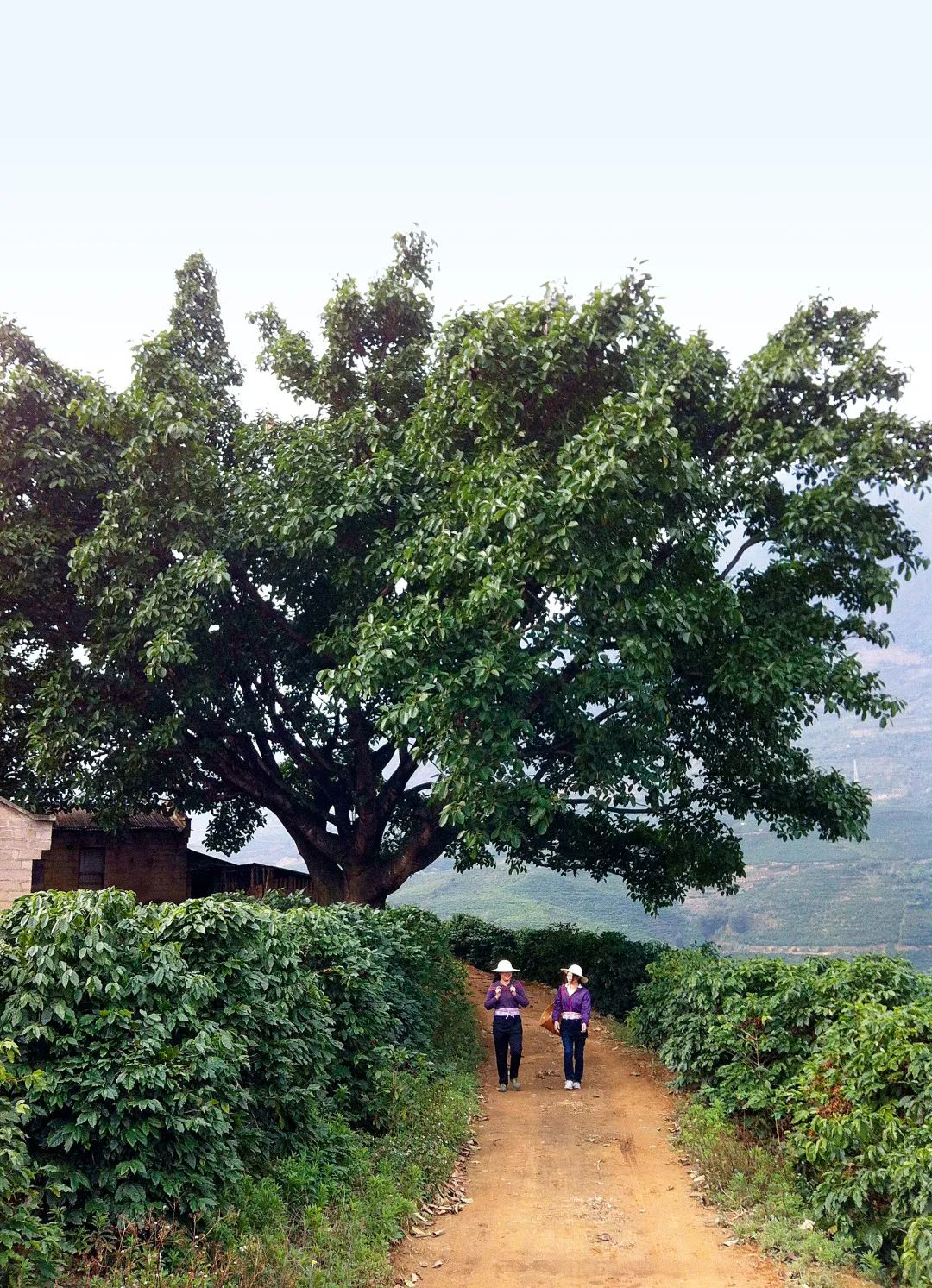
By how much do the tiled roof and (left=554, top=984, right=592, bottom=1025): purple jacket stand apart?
582 inches

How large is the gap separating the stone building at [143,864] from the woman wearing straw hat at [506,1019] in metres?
11.4

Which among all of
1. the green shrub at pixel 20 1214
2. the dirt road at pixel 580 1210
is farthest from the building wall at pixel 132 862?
the green shrub at pixel 20 1214

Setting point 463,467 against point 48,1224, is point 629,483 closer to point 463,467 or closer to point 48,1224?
point 463,467

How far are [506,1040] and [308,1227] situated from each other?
762cm

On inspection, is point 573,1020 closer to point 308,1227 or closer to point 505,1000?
point 505,1000

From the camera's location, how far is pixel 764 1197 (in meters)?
10.0

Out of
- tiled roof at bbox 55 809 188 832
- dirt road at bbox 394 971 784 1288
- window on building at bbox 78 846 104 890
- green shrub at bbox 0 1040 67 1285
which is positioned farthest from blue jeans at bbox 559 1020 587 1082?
window on building at bbox 78 846 104 890

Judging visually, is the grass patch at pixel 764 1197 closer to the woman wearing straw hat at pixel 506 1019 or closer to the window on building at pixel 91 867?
the woman wearing straw hat at pixel 506 1019

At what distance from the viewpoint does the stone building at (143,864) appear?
27.5 meters

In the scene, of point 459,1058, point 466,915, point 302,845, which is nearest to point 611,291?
point 459,1058

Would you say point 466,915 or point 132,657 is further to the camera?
point 466,915

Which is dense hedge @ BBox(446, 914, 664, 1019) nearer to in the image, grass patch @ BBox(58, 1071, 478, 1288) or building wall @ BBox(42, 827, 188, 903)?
building wall @ BBox(42, 827, 188, 903)

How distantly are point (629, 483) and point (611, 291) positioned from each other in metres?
3.53

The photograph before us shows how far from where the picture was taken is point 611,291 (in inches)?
650
